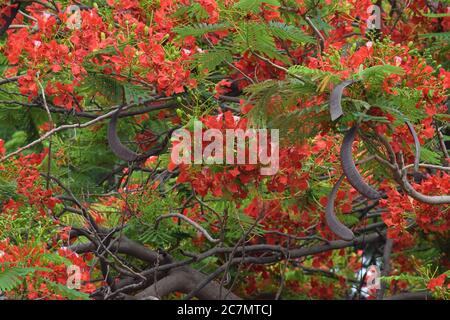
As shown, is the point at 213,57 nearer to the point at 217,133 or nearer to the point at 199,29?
the point at 199,29

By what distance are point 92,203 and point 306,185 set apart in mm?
1955

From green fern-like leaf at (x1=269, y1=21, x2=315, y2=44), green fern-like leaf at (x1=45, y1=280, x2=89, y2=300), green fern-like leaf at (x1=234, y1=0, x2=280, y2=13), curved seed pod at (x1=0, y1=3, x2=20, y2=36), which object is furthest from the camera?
curved seed pod at (x1=0, y1=3, x2=20, y2=36)

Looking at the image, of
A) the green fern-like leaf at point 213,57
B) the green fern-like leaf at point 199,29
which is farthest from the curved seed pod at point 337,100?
the green fern-like leaf at point 213,57

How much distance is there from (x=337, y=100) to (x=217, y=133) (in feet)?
2.41

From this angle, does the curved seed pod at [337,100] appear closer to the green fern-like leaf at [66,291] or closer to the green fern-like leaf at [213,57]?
the green fern-like leaf at [213,57]

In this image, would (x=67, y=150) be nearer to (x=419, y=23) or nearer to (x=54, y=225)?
(x=54, y=225)

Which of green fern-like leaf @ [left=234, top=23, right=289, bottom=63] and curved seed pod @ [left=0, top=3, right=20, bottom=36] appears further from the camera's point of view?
curved seed pod @ [left=0, top=3, right=20, bottom=36]

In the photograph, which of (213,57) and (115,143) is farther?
(115,143)

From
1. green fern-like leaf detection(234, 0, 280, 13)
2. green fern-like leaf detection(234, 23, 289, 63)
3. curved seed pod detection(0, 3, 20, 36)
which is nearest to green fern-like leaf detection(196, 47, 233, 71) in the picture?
green fern-like leaf detection(234, 23, 289, 63)

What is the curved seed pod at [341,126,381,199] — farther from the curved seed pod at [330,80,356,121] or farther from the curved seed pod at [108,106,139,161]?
the curved seed pod at [108,106,139,161]

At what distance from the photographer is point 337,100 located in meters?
4.10

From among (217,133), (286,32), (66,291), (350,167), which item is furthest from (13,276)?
(286,32)

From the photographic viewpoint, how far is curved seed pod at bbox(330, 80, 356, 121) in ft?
13.3

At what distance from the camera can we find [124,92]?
5477mm
